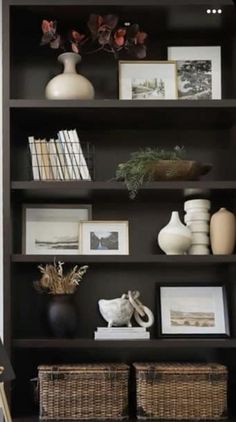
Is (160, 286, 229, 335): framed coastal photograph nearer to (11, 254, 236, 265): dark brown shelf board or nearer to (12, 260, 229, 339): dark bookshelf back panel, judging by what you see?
(12, 260, 229, 339): dark bookshelf back panel

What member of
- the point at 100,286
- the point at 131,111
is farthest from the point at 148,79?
the point at 100,286

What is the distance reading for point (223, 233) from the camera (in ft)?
10.7

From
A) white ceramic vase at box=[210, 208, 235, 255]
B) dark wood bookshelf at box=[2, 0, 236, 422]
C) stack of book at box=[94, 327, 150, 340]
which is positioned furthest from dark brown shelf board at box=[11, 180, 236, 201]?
stack of book at box=[94, 327, 150, 340]

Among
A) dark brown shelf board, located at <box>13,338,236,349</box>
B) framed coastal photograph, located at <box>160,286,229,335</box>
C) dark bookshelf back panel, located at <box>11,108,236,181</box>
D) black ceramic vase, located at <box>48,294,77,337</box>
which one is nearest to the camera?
dark brown shelf board, located at <box>13,338,236,349</box>

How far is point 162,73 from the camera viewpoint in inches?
134

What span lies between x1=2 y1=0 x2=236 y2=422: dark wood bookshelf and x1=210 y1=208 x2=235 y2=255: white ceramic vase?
0.27 ft

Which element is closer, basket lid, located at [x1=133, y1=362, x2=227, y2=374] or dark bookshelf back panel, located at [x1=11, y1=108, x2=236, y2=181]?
basket lid, located at [x1=133, y1=362, x2=227, y2=374]

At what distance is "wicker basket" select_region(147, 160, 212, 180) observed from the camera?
3.21 metres

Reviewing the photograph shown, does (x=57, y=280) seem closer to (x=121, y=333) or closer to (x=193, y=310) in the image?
(x=121, y=333)

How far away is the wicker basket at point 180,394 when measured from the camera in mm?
3121

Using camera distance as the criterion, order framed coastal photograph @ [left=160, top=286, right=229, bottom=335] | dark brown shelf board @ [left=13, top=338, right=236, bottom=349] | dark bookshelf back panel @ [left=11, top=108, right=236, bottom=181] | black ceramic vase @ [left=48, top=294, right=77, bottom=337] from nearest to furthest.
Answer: dark brown shelf board @ [left=13, top=338, right=236, bottom=349]
black ceramic vase @ [left=48, top=294, right=77, bottom=337]
framed coastal photograph @ [left=160, top=286, right=229, bottom=335]
dark bookshelf back panel @ [left=11, top=108, right=236, bottom=181]

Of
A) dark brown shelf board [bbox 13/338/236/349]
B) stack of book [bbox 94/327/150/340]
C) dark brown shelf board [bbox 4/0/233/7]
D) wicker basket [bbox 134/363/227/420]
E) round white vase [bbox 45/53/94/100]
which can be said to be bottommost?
→ wicker basket [bbox 134/363/227/420]

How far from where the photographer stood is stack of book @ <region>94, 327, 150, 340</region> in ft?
10.5

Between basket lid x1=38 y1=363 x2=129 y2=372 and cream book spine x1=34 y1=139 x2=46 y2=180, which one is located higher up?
cream book spine x1=34 y1=139 x2=46 y2=180
